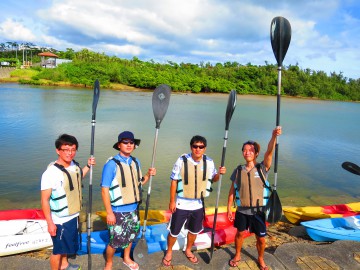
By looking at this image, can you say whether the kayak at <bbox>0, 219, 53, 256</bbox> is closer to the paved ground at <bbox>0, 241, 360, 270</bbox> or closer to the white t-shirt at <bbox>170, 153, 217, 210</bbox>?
the paved ground at <bbox>0, 241, 360, 270</bbox>

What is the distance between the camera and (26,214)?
4656 millimetres

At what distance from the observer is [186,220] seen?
3.29 m

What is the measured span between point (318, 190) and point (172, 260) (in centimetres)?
617

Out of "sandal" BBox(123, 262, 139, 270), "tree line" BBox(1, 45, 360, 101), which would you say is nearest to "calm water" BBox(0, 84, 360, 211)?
"sandal" BBox(123, 262, 139, 270)

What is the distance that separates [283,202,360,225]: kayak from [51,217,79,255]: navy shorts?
12.5ft

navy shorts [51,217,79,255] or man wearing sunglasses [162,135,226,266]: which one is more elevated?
man wearing sunglasses [162,135,226,266]

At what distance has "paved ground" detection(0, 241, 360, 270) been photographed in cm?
334

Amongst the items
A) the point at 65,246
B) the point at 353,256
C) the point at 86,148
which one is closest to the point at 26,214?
the point at 65,246

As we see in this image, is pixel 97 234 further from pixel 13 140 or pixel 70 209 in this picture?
pixel 13 140

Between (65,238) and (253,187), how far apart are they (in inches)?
76.1

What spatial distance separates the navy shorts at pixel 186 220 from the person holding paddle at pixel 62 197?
1.01 metres

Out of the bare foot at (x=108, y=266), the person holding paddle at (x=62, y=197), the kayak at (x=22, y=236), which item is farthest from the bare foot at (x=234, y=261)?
the kayak at (x=22, y=236)

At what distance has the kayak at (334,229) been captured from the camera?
4281 millimetres

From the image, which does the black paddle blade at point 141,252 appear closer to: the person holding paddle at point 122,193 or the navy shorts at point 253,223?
the person holding paddle at point 122,193
